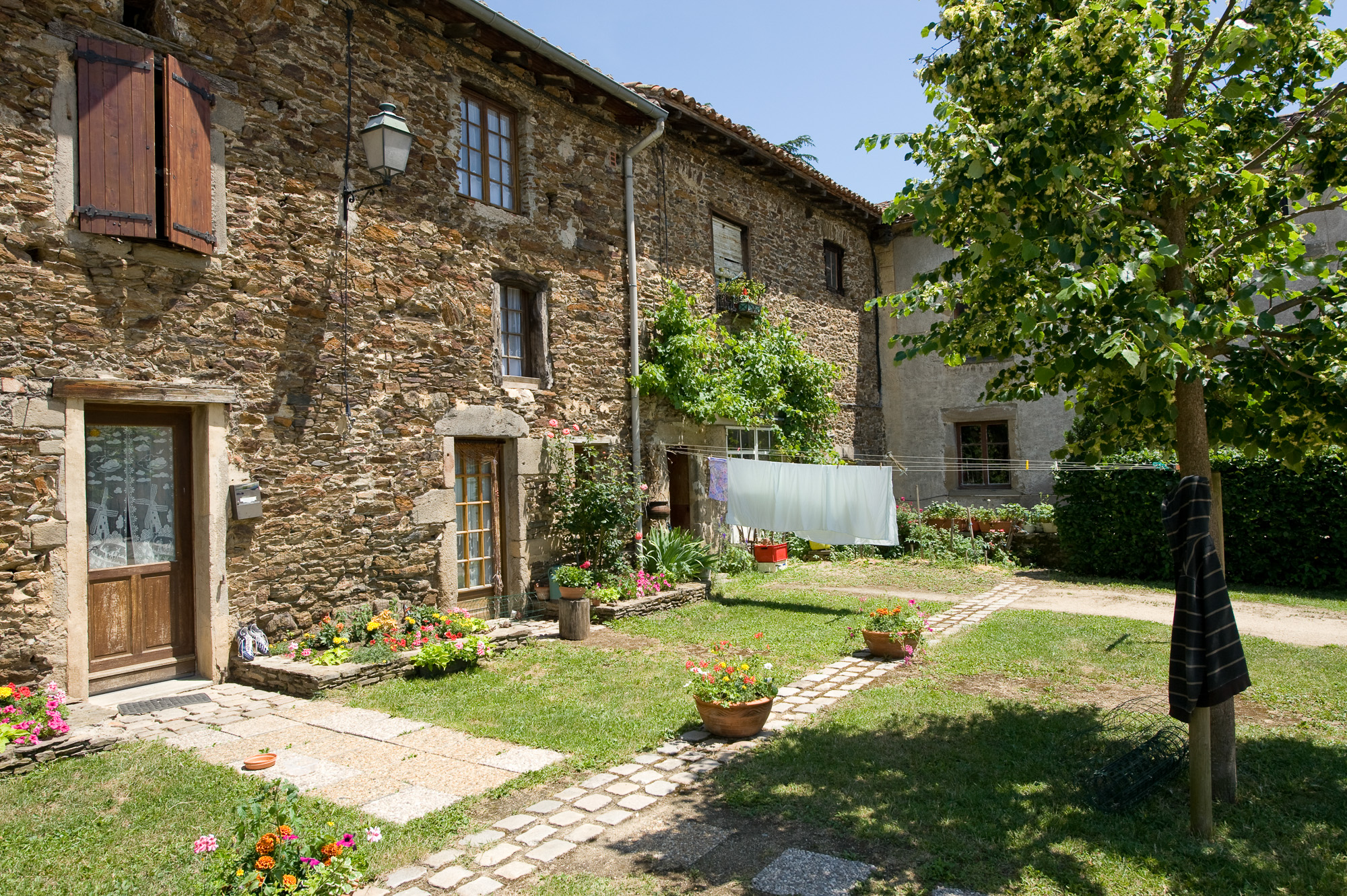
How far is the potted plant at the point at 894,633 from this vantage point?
23.4 feet

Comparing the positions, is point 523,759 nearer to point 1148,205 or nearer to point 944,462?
point 1148,205

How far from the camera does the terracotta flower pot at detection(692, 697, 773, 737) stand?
5.12 meters

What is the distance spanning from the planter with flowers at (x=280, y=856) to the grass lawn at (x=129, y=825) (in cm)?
29

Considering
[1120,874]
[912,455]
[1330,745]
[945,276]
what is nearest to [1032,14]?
[945,276]

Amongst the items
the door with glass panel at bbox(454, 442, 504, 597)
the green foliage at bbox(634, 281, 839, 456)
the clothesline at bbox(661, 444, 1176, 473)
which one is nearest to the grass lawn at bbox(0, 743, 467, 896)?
the door with glass panel at bbox(454, 442, 504, 597)

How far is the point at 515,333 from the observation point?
940cm

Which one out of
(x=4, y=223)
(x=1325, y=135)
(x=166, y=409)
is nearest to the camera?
(x=1325, y=135)

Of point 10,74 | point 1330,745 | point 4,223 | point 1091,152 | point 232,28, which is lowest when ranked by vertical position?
point 1330,745

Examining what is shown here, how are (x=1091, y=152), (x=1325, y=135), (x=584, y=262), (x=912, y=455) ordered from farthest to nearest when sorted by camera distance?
(x=912, y=455)
(x=584, y=262)
(x=1325, y=135)
(x=1091, y=152)

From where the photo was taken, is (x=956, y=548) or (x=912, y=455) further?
(x=912, y=455)

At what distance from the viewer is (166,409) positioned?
6.45 meters

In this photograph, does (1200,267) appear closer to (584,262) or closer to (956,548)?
(584,262)

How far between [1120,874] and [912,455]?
1344 centimetres

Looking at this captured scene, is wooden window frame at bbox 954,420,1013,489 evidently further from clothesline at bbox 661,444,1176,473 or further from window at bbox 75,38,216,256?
window at bbox 75,38,216,256
